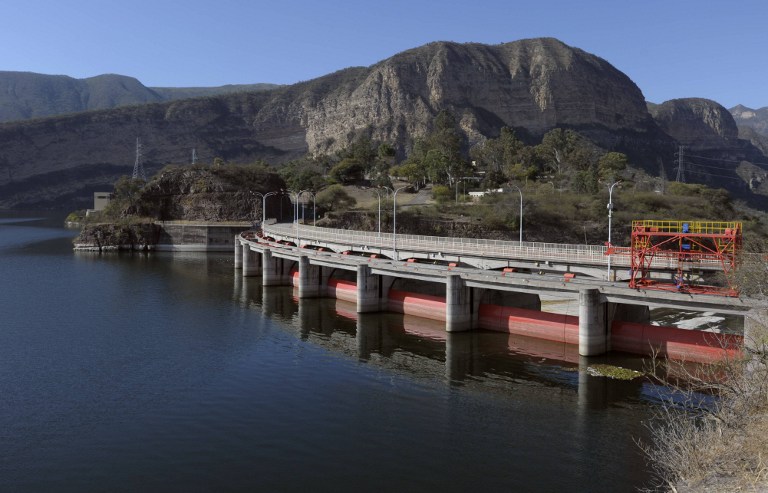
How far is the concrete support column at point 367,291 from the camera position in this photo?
201ft

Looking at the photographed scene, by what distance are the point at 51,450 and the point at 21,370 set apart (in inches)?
616

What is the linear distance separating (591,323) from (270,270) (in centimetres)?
4903

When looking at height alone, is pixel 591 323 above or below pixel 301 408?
above

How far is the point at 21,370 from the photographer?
1656 inches

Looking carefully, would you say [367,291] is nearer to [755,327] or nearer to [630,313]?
[630,313]

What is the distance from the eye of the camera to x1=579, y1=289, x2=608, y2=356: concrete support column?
1703 inches

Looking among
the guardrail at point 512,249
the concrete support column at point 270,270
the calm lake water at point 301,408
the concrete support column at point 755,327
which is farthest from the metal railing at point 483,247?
the concrete support column at point 755,327

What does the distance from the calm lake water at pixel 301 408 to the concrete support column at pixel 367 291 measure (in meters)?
1.37

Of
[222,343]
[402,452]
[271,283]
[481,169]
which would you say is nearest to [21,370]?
[222,343]

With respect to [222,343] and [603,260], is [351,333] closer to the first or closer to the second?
[222,343]

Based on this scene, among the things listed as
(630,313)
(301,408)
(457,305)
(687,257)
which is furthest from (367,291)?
(687,257)

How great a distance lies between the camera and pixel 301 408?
34.9 m

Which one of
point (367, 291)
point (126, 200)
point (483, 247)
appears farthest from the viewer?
point (126, 200)

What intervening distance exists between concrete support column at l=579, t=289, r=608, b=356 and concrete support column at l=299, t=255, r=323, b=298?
35.5 m
